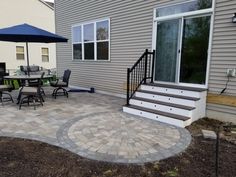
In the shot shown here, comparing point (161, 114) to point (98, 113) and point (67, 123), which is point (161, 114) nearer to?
point (98, 113)

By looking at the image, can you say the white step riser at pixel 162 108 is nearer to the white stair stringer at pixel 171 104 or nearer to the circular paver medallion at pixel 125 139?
the white stair stringer at pixel 171 104

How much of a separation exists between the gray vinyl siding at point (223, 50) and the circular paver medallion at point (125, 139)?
4.62 ft

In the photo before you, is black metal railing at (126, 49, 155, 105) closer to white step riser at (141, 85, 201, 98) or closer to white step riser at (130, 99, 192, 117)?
white step riser at (141, 85, 201, 98)

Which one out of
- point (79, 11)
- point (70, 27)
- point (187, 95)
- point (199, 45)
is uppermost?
point (79, 11)

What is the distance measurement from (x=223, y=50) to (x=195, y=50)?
26.1 inches

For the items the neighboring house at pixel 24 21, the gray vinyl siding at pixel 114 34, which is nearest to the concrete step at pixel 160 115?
the gray vinyl siding at pixel 114 34

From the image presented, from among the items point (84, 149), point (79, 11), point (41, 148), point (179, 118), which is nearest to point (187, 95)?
point (179, 118)

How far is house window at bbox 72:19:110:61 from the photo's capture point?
7339 millimetres

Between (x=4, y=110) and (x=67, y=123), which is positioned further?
(x=4, y=110)

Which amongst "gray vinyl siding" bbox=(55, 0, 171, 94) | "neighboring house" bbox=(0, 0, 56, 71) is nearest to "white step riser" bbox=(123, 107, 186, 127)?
"gray vinyl siding" bbox=(55, 0, 171, 94)

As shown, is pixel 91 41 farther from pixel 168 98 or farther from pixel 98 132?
pixel 98 132

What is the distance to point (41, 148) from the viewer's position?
10.3ft

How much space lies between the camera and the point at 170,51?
5410 millimetres

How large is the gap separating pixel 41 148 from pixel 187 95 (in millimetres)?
3265
